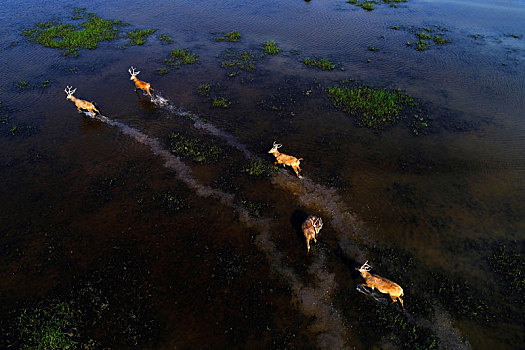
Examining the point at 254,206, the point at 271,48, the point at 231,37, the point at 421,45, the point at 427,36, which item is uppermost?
the point at 427,36

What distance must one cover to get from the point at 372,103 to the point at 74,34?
121 feet

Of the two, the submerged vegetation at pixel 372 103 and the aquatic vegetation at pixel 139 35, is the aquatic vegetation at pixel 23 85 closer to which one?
the aquatic vegetation at pixel 139 35

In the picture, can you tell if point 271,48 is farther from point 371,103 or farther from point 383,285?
point 383,285

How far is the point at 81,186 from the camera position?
59.1ft

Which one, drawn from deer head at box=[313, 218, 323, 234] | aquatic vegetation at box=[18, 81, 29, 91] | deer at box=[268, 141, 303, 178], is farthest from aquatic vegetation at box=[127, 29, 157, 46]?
deer head at box=[313, 218, 323, 234]

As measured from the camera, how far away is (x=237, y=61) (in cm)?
3120

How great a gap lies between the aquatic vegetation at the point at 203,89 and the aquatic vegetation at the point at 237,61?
3174 mm

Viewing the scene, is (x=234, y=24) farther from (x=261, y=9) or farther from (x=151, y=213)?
(x=151, y=213)

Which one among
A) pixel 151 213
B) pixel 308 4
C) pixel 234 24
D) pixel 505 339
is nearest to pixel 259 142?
pixel 151 213

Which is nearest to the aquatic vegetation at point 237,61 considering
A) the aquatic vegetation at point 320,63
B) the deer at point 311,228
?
the aquatic vegetation at point 320,63

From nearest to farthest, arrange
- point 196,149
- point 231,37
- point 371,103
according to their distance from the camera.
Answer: point 196,149
point 371,103
point 231,37

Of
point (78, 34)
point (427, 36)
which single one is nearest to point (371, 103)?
point (427, 36)

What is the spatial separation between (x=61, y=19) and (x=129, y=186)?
124ft

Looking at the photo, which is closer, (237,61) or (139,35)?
(237,61)
